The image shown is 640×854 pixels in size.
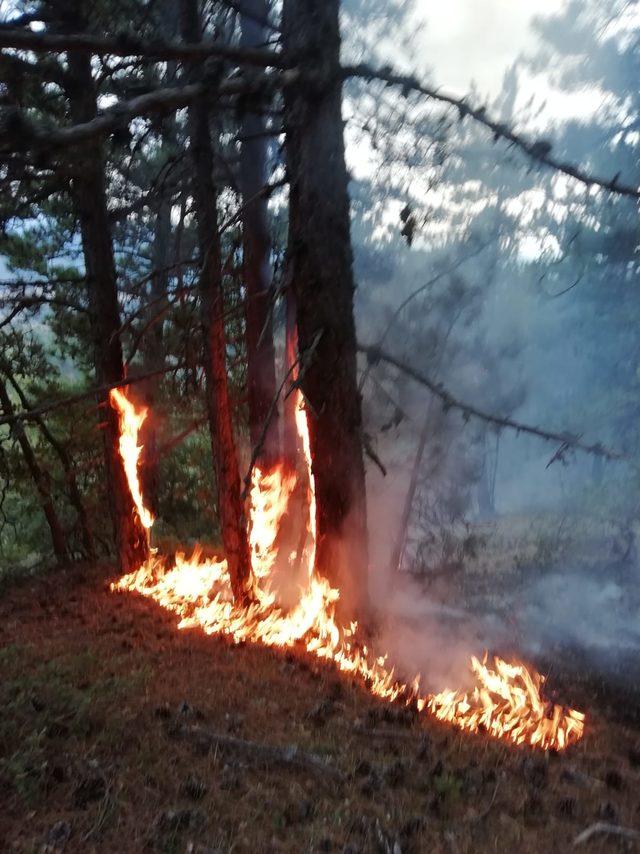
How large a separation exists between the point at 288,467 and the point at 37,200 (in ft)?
17.5

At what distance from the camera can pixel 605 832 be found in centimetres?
440

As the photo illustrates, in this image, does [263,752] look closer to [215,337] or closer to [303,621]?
[303,621]

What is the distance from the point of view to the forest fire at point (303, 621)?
626 cm

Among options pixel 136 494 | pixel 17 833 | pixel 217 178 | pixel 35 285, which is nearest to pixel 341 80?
pixel 217 178

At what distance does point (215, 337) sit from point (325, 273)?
6.38 ft

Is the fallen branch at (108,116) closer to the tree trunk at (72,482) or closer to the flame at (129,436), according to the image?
the flame at (129,436)

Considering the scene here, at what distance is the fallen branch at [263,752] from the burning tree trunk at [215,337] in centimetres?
368

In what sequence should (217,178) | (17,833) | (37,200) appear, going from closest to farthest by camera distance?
1. (17,833)
2. (37,200)
3. (217,178)

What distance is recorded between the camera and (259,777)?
471 cm

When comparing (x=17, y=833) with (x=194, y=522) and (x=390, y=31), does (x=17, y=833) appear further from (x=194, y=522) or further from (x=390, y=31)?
(x=390, y=31)

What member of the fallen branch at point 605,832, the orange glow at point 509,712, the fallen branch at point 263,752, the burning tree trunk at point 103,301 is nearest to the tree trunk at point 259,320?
the burning tree trunk at point 103,301

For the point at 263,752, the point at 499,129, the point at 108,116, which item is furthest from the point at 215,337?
the point at 263,752

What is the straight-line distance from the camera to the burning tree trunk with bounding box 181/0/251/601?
8.42 m

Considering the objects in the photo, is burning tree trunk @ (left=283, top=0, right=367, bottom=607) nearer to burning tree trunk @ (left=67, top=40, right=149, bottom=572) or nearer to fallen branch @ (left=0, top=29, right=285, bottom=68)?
fallen branch @ (left=0, top=29, right=285, bottom=68)
